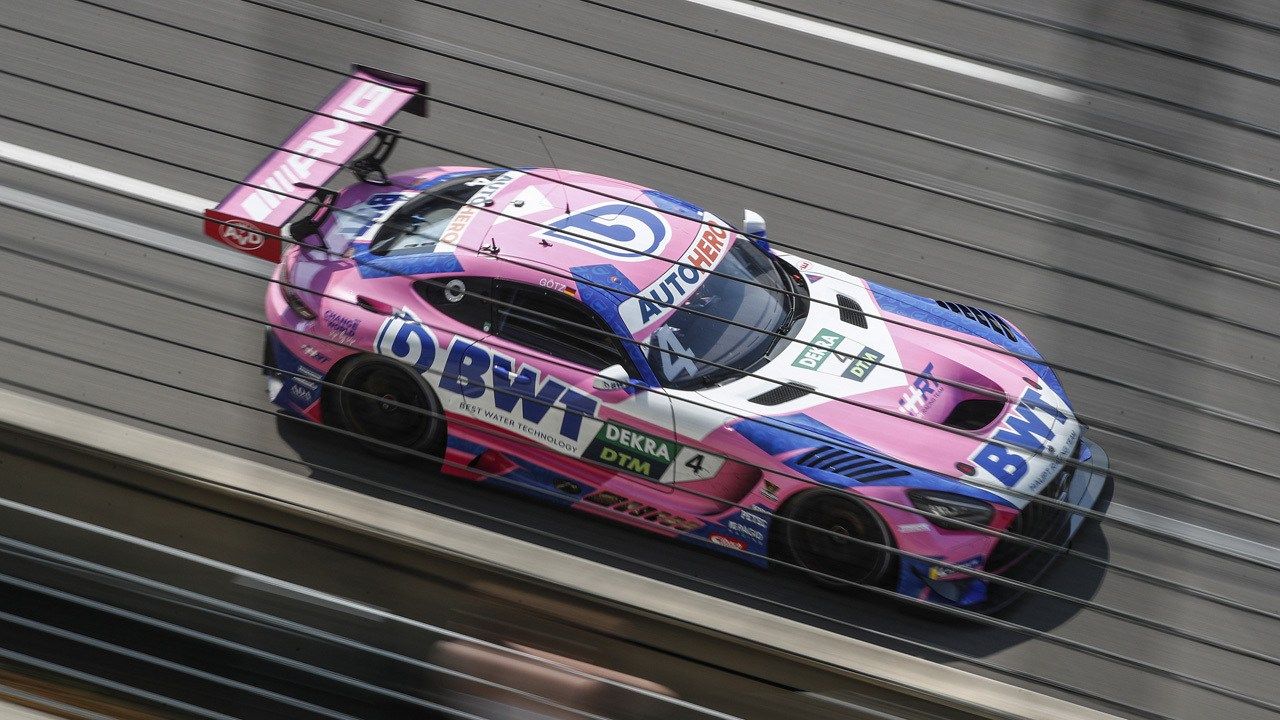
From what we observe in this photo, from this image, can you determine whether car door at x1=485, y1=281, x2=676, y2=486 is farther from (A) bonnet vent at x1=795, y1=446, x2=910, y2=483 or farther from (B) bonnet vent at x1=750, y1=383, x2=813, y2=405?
(A) bonnet vent at x1=795, y1=446, x2=910, y2=483

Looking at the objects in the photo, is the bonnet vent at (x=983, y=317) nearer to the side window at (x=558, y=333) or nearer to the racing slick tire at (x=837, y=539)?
the racing slick tire at (x=837, y=539)

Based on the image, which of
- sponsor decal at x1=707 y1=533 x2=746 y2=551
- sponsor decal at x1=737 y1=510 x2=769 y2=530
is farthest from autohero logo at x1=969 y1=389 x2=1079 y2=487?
sponsor decal at x1=707 y1=533 x2=746 y2=551

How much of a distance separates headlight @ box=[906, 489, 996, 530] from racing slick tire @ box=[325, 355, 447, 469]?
174 cm

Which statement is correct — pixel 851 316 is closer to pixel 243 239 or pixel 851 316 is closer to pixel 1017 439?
pixel 1017 439

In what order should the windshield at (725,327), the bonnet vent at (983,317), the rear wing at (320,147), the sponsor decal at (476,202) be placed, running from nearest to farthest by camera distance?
the rear wing at (320,147) → the windshield at (725,327) → the sponsor decal at (476,202) → the bonnet vent at (983,317)

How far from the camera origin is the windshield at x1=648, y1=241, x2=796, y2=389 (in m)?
4.08

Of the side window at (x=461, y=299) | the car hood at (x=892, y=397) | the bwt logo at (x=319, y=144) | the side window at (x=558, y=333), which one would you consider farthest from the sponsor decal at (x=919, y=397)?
the bwt logo at (x=319, y=144)

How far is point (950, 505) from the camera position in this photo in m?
3.86

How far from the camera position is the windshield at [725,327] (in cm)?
408

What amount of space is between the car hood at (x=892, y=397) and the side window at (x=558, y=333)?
404 millimetres

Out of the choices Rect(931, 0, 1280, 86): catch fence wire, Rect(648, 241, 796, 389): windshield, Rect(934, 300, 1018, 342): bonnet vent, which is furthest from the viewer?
Rect(934, 300, 1018, 342): bonnet vent

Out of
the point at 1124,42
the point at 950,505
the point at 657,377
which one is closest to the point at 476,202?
the point at 657,377

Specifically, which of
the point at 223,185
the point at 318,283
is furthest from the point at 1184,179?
the point at 223,185

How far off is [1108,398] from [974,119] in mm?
1809
